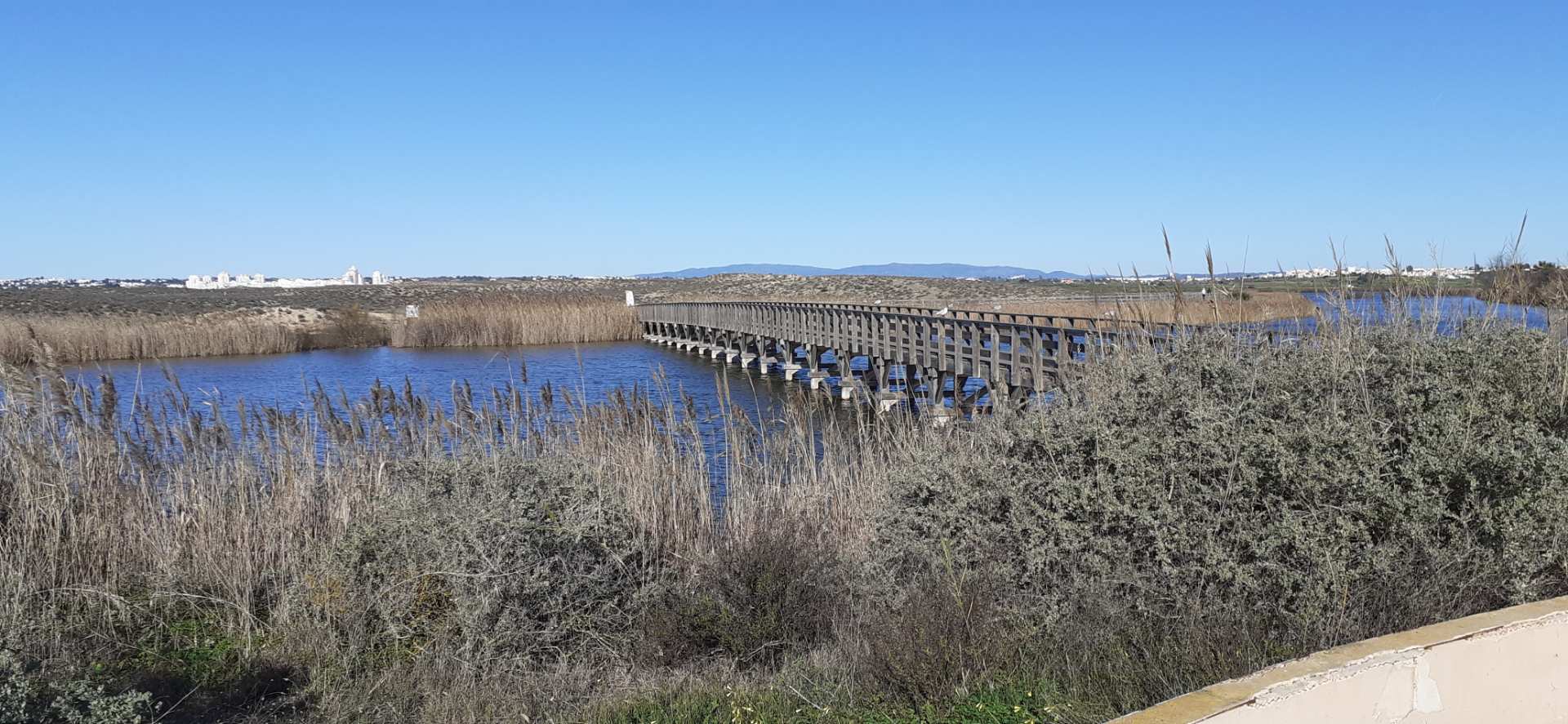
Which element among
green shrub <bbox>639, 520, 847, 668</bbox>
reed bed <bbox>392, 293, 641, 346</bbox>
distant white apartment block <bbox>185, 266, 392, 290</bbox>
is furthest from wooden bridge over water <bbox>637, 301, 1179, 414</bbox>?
distant white apartment block <bbox>185, 266, 392, 290</bbox>

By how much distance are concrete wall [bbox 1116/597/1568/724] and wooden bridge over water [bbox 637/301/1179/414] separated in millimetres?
2810

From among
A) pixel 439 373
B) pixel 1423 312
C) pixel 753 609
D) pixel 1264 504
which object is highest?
pixel 1423 312

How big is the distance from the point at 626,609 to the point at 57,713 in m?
2.75

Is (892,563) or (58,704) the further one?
(892,563)

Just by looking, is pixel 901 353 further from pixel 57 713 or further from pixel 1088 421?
pixel 57 713

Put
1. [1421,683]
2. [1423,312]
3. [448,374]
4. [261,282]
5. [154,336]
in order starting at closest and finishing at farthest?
[1421,683] < [1423,312] < [448,374] < [154,336] < [261,282]

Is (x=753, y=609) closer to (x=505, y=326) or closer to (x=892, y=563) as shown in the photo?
(x=892, y=563)

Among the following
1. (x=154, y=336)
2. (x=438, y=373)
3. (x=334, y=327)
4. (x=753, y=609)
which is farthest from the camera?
(x=334, y=327)

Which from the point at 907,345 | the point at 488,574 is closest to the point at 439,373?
the point at 907,345

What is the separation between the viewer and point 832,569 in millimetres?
6074

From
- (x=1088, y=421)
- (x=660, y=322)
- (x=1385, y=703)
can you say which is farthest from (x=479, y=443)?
(x=660, y=322)

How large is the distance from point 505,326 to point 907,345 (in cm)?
2322

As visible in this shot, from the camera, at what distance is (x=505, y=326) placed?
41.4m

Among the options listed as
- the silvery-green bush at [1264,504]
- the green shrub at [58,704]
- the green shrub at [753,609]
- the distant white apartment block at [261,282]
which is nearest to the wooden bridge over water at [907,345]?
the silvery-green bush at [1264,504]
